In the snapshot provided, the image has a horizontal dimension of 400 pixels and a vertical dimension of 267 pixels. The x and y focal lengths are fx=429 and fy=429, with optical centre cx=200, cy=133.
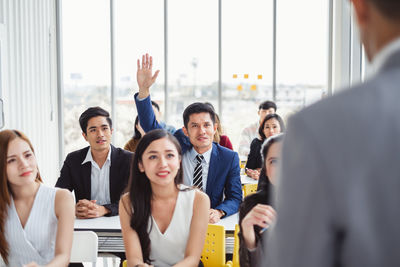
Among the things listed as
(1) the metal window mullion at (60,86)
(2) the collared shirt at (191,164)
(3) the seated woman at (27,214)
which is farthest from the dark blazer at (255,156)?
(1) the metal window mullion at (60,86)

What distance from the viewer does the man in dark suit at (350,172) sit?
56 centimetres

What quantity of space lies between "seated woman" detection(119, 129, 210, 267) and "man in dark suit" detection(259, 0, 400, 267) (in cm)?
176

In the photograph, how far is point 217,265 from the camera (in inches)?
103

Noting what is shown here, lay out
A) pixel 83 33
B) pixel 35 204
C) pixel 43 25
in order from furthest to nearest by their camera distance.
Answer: pixel 83 33 → pixel 43 25 → pixel 35 204

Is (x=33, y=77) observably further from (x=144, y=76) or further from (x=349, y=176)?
(x=349, y=176)

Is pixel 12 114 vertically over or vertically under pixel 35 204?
over

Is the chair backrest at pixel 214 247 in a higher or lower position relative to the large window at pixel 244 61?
lower

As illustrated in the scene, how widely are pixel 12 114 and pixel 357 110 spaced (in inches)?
202

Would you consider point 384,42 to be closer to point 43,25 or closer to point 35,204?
point 35,204

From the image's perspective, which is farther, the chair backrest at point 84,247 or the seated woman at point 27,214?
the chair backrest at point 84,247

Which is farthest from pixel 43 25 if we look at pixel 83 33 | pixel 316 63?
pixel 316 63

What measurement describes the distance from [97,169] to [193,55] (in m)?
4.21

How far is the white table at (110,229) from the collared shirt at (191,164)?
43 centimetres

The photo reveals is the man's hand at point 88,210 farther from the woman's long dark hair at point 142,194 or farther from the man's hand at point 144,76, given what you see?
the man's hand at point 144,76
